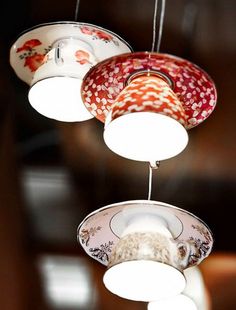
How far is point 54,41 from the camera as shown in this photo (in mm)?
1284

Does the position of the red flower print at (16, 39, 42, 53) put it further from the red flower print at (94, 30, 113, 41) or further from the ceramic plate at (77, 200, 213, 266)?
the ceramic plate at (77, 200, 213, 266)

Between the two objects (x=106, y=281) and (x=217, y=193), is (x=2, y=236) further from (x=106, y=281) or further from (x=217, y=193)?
(x=106, y=281)

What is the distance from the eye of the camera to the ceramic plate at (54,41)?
4.11 feet

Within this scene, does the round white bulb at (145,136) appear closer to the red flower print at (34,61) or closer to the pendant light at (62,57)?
the pendant light at (62,57)

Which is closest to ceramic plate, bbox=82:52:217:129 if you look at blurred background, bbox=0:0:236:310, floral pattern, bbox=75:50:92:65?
floral pattern, bbox=75:50:92:65

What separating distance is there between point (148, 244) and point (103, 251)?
0.17 m

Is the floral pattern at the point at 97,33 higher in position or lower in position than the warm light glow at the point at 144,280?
higher

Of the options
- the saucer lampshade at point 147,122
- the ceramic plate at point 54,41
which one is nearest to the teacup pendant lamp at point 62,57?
the ceramic plate at point 54,41

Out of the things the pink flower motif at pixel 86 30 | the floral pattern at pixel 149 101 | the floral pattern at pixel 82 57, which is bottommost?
the floral pattern at pixel 82 57

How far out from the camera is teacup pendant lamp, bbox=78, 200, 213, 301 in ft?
3.51

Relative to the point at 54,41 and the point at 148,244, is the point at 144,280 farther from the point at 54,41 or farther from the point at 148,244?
the point at 54,41

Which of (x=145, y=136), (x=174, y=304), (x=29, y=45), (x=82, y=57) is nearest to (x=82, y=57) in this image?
(x=82, y=57)

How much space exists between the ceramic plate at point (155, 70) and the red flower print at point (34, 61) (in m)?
0.24

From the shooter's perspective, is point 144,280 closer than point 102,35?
Yes
